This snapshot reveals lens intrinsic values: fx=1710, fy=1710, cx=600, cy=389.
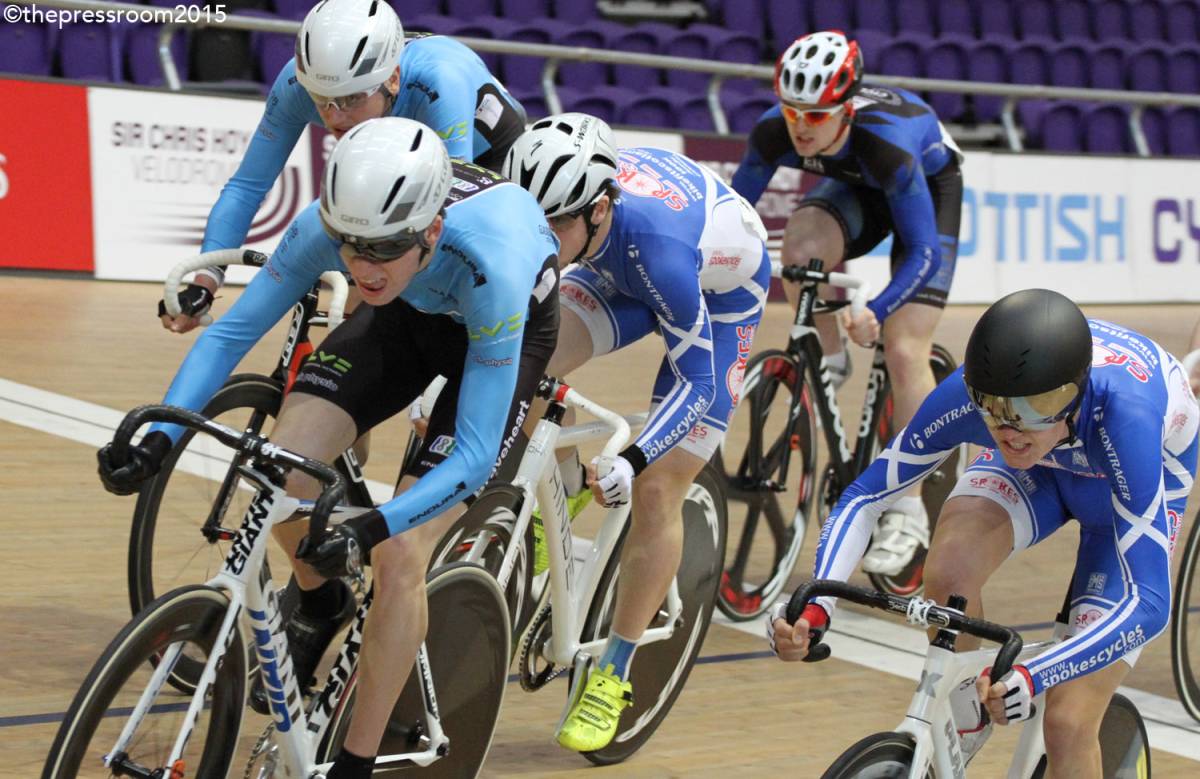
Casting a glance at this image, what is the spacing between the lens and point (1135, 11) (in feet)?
54.8

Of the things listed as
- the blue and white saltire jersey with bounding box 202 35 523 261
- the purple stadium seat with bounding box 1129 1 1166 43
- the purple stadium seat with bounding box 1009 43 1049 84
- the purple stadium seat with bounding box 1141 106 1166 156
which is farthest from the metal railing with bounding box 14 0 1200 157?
the blue and white saltire jersey with bounding box 202 35 523 261

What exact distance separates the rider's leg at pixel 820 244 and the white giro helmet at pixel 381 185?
2978 millimetres

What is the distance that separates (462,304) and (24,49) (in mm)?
7435

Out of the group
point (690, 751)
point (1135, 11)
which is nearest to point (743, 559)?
point (690, 751)

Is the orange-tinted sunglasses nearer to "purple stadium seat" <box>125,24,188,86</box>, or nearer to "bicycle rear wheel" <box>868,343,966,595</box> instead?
"bicycle rear wheel" <box>868,343,966,595</box>

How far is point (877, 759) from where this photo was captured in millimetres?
2869

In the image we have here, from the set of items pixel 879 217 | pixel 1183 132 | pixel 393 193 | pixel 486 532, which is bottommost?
pixel 1183 132

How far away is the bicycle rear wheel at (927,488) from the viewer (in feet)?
19.6

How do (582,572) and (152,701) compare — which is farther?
(582,572)

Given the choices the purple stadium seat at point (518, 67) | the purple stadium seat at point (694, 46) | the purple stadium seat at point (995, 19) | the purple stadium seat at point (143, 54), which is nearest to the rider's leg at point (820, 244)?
the purple stadium seat at point (143, 54)

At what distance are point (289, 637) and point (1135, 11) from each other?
14.8 metres

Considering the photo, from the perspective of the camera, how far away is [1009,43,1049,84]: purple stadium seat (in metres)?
15.3

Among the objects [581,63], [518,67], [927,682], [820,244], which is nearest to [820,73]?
[820,244]

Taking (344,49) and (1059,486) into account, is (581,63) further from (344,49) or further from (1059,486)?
(1059,486)
